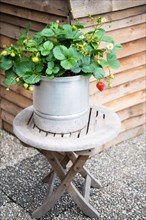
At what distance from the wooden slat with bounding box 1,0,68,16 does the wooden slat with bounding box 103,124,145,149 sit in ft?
4.59

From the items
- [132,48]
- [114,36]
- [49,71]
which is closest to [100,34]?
[49,71]

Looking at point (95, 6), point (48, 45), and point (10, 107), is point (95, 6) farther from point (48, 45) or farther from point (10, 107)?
point (10, 107)

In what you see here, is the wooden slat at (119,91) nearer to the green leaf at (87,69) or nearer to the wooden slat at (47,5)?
the wooden slat at (47,5)

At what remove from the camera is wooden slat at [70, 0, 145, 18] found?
3.00 meters

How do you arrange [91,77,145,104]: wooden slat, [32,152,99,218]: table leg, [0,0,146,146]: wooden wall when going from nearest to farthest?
[32,152,99,218]: table leg
[0,0,146,146]: wooden wall
[91,77,145,104]: wooden slat

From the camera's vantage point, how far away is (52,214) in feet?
9.66

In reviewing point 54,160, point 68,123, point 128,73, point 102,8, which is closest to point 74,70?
point 68,123

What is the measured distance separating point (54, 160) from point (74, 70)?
64cm

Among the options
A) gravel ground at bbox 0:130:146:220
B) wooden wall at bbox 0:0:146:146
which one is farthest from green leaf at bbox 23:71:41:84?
gravel ground at bbox 0:130:146:220

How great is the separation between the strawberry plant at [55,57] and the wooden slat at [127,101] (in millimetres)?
1286

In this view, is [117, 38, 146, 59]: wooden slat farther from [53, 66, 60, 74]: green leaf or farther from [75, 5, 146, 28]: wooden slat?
[53, 66, 60, 74]: green leaf

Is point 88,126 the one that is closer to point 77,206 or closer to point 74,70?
point 74,70

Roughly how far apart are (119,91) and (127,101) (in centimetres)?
18

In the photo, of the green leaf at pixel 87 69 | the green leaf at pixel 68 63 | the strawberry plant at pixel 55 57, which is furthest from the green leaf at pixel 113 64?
the green leaf at pixel 68 63
